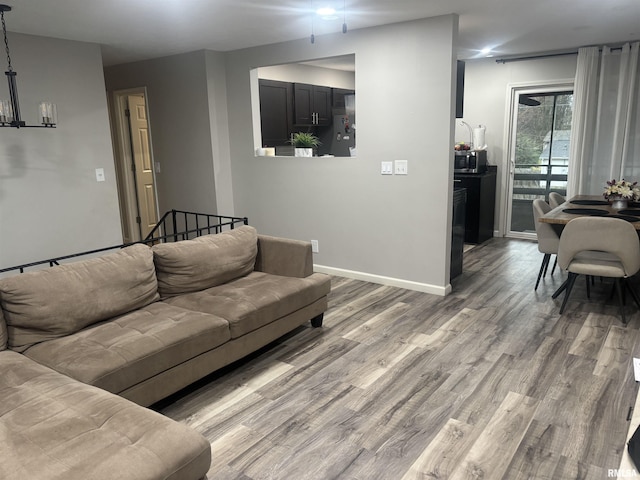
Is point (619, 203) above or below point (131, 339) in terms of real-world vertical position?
above

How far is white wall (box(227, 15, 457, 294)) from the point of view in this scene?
414 cm

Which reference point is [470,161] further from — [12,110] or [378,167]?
[12,110]

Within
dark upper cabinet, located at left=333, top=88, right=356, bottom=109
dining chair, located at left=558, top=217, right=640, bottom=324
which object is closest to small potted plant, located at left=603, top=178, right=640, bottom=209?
dining chair, located at left=558, top=217, right=640, bottom=324

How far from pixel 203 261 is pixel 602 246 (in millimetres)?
3057

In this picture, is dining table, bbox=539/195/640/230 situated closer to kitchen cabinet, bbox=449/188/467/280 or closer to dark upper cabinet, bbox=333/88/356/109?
kitchen cabinet, bbox=449/188/467/280

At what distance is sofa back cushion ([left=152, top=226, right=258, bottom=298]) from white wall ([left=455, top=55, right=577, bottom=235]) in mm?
4481

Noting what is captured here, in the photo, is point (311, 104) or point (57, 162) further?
point (311, 104)

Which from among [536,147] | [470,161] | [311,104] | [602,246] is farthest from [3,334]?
[536,147]

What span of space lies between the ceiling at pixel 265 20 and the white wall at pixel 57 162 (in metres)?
0.25

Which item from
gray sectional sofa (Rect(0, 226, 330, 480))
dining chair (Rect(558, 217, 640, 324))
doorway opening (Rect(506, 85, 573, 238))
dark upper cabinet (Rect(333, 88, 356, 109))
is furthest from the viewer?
dark upper cabinet (Rect(333, 88, 356, 109))

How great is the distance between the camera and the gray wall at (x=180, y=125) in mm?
5410

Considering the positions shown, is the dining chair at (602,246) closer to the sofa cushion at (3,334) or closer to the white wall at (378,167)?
the white wall at (378,167)

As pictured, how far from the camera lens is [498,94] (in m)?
6.59

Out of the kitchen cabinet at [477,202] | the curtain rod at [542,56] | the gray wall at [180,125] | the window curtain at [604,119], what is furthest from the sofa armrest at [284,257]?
the curtain rod at [542,56]
